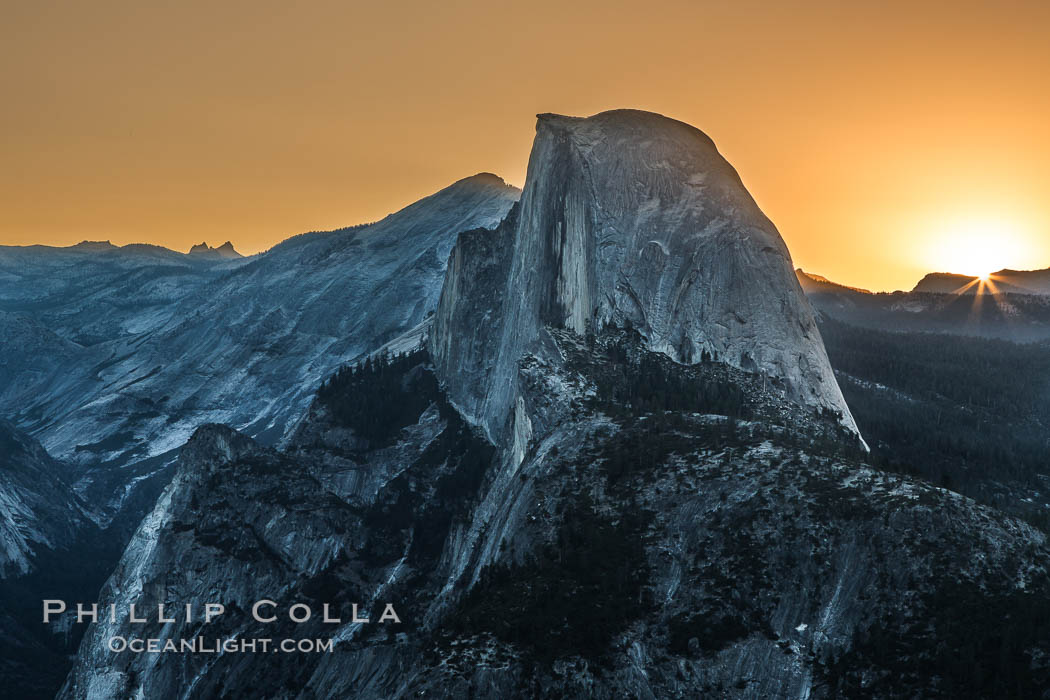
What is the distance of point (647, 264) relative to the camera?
16212 centimetres

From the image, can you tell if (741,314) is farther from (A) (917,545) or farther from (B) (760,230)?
(A) (917,545)

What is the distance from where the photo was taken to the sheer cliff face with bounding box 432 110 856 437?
505 ft

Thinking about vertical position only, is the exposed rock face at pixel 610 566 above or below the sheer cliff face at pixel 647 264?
below

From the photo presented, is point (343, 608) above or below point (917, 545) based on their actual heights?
below

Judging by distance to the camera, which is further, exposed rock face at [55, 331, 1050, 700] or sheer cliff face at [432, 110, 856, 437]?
sheer cliff face at [432, 110, 856, 437]

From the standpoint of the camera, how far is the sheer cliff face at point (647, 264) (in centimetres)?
15400

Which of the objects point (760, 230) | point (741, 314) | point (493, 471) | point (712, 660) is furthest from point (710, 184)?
point (712, 660)

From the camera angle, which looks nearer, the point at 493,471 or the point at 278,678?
the point at 278,678

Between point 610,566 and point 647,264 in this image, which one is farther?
point 647,264

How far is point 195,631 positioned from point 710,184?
319 feet

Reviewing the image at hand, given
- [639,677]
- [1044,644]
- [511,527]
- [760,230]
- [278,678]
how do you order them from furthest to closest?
[760,230] → [278,678] → [511,527] → [639,677] → [1044,644]

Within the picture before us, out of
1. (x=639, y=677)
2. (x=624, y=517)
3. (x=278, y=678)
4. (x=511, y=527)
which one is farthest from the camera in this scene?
(x=278, y=678)

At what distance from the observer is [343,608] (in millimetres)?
155875

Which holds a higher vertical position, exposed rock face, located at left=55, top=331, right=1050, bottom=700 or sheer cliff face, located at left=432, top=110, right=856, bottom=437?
sheer cliff face, located at left=432, top=110, right=856, bottom=437
